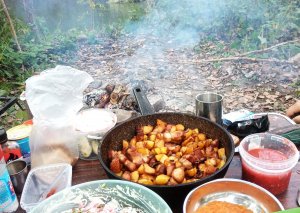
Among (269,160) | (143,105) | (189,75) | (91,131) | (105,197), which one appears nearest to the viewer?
(105,197)

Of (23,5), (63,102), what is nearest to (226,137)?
(63,102)

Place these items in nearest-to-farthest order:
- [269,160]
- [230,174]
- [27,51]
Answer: [269,160], [230,174], [27,51]

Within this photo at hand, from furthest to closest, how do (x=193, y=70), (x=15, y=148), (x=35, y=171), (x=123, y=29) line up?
1. (x=123, y=29)
2. (x=193, y=70)
3. (x=15, y=148)
4. (x=35, y=171)

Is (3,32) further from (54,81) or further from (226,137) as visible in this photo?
(226,137)

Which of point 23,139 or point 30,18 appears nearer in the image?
point 23,139

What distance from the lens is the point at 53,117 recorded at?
1723 millimetres

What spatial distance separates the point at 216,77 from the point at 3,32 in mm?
4819

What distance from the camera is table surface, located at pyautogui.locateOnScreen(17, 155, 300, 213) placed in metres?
1.46

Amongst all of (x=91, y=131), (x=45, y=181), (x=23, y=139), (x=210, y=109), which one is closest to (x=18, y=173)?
(x=45, y=181)

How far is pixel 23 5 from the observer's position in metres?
7.53

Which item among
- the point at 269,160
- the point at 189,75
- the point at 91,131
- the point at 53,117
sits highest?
the point at 53,117

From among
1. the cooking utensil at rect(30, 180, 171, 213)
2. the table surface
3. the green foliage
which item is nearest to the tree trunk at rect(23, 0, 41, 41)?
the green foliage

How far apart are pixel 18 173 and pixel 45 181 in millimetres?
143

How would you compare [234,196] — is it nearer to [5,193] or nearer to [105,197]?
[105,197]
